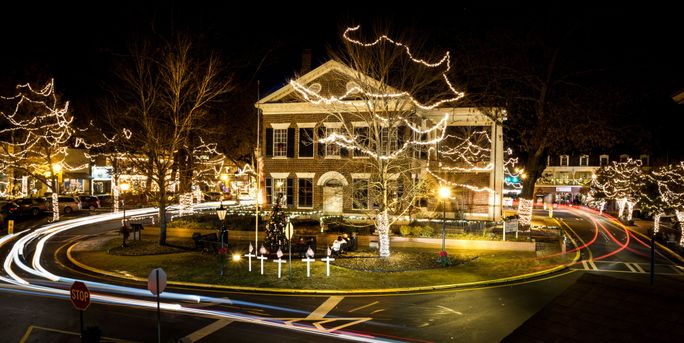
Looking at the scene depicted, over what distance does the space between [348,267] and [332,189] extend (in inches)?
646

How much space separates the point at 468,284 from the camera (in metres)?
16.3

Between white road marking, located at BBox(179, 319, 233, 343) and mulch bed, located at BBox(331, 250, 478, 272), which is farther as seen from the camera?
mulch bed, located at BBox(331, 250, 478, 272)

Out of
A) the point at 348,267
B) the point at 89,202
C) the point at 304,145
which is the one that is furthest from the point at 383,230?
the point at 89,202

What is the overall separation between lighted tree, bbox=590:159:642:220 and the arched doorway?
24088 mm

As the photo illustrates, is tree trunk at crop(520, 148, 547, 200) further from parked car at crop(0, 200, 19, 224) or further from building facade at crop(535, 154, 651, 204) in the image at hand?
building facade at crop(535, 154, 651, 204)

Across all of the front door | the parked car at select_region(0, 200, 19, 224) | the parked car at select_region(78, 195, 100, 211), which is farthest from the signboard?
the parked car at select_region(78, 195, 100, 211)

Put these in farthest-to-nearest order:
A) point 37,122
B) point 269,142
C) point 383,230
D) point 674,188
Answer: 1. point 37,122
2. point 269,142
3. point 674,188
4. point 383,230

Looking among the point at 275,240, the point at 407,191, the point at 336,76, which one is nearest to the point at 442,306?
the point at 407,191

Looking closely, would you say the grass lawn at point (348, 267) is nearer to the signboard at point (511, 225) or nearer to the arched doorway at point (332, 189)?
the signboard at point (511, 225)

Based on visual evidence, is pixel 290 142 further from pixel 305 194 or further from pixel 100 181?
pixel 100 181

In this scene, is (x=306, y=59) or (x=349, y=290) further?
(x=306, y=59)

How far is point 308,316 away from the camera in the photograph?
12648 millimetres

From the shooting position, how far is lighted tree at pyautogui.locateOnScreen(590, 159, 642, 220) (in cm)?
4109

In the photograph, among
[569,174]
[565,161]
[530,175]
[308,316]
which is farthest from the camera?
[565,161]
